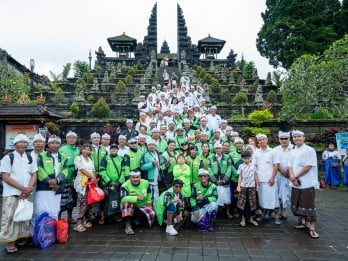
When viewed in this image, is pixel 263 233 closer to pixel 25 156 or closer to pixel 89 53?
pixel 25 156

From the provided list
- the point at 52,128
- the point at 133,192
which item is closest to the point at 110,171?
the point at 133,192

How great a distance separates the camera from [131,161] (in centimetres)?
661

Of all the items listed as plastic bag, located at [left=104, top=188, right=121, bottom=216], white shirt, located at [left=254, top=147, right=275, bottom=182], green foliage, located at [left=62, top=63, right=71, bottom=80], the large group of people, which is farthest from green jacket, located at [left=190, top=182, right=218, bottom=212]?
green foliage, located at [left=62, top=63, right=71, bottom=80]

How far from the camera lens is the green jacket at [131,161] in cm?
657

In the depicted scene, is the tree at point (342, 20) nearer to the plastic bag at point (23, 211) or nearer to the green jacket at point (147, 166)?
the green jacket at point (147, 166)

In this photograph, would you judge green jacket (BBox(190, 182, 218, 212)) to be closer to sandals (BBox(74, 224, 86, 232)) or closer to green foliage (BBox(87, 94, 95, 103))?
sandals (BBox(74, 224, 86, 232))

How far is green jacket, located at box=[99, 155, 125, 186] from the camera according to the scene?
254 inches

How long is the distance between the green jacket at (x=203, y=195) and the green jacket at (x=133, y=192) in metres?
0.99

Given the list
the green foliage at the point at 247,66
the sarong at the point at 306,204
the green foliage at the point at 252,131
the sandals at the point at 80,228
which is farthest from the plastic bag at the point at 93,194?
the green foliage at the point at 247,66

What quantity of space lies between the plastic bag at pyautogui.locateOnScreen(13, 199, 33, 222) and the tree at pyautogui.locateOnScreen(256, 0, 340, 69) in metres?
29.1

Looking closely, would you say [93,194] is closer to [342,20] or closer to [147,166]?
[147,166]

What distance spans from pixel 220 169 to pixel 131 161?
2017 millimetres

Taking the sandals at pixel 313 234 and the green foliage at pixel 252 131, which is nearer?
the sandals at pixel 313 234

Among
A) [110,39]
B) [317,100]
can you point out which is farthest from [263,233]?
[110,39]
